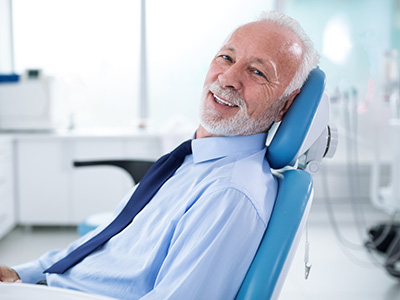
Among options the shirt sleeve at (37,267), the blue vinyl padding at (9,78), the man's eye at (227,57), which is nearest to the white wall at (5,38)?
the blue vinyl padding at (9,78)

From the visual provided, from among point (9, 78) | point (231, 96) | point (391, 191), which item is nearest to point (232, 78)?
point (231, 96)

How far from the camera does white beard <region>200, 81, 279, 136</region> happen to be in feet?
3.71

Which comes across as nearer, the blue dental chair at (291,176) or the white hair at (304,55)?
the blue dental chair at (291,176)

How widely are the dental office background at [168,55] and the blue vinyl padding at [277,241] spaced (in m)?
2.58

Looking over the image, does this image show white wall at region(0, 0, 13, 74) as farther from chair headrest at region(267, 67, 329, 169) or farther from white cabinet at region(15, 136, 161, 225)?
chair headrest at region(267, 67, 329, 169)

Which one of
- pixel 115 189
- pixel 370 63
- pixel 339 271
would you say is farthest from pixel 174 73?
pixel 339 271

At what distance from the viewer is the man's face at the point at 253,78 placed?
3.68 ft

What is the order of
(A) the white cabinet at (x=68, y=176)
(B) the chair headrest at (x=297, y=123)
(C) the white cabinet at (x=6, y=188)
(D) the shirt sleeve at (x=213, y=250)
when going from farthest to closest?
1. (A) the white cabinet at (x=68, y=176)
2. (C) the white cabinet at (x=6, y=188)
3. (B) the chair headrest at (x=297, y=123)
4. (D) the shirt sleeve at (x=213, y=250)

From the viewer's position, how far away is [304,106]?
1066mm

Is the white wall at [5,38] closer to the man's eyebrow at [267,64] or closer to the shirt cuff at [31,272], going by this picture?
the shirt cuff at [31,272]

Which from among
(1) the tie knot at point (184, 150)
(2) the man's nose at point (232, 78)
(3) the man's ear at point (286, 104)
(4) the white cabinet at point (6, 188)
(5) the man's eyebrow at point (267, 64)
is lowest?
(4) the white cabinet at point (6, 188)

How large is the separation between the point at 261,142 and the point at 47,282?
0.72 metres

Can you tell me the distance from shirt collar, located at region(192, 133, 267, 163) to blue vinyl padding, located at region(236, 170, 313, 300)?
6.7 inches

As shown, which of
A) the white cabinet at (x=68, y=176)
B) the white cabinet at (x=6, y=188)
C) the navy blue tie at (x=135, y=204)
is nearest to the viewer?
the navy blue tie at (x=135, y=204)
